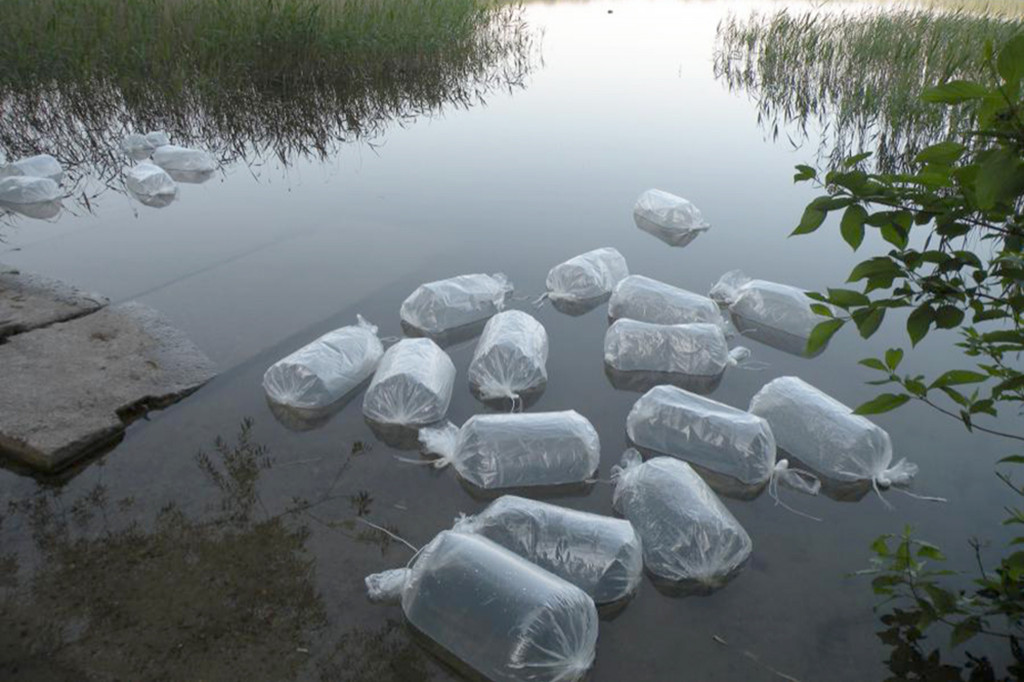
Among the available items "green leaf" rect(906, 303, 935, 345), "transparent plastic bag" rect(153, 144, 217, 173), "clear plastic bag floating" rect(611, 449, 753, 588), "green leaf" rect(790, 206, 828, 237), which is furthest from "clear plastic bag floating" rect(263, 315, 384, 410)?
"transparent plastic bag" rect(153, 144, 217, 173)

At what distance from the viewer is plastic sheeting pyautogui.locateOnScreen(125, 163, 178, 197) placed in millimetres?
4902

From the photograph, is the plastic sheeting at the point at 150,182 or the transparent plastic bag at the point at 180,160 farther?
the transparent plastic bag at the point at 180,160

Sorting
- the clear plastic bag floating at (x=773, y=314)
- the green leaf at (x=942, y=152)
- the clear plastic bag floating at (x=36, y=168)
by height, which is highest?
the green leaf at (x=942, y=152)

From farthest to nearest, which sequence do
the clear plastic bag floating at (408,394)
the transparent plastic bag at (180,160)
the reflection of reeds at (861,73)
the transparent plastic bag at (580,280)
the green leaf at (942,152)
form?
the reflection of reeds at (861,73), the transparent plastic bag at (180,160), the transparent plastic bag at (580,280), the clear plastic bag floating at (408,394), the green leaf at (942,152)

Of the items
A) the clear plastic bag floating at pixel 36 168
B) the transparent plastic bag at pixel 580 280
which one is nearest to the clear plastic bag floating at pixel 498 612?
the transparent plastic bag at pixel 580 280

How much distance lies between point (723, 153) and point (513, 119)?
6.39 ft

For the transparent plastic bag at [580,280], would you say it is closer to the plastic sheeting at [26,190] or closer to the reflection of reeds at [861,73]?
the reflection of reeds at [861,73]

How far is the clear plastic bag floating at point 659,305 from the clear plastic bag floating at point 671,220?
1063mm

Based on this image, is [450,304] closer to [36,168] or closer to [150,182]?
[150,182]

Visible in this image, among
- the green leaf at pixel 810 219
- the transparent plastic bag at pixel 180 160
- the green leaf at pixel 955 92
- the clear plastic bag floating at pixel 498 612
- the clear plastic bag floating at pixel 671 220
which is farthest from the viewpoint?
the transparent plastic bag at pixel 180 160

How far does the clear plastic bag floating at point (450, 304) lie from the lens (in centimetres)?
334

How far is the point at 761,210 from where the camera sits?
489 cm

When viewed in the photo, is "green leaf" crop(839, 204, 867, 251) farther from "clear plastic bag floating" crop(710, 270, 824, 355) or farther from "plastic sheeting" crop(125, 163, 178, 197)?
"plastic sheeting" crop(125, 163, 178, 197)

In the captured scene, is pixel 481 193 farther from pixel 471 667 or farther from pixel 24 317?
pixel 471 667
